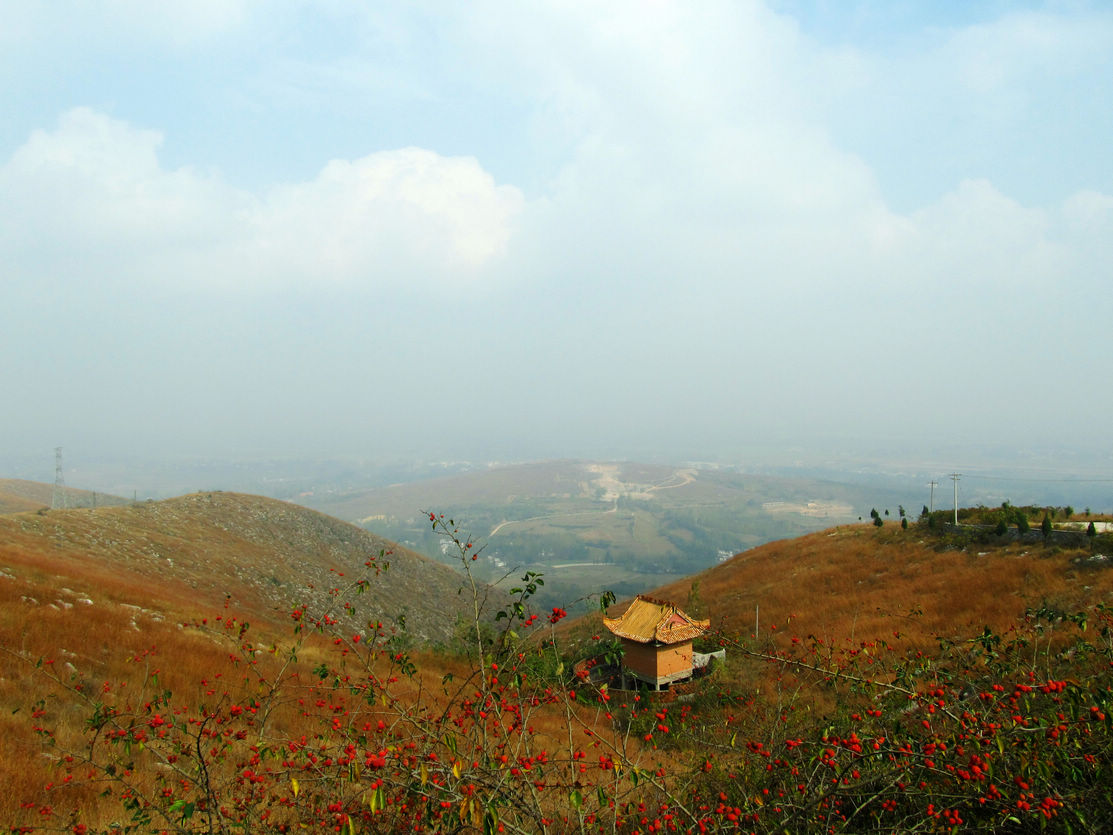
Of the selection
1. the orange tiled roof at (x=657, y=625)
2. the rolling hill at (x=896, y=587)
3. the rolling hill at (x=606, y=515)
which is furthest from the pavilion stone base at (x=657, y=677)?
the rolling hill at (x=606, y=515)

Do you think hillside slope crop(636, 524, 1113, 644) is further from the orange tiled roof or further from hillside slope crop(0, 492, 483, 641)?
hillside slope crop(0, 492, 483, 641)

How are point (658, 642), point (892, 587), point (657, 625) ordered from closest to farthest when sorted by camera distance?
1. point (658, 642)
2. point (657, 625)
3. point (892, 587)

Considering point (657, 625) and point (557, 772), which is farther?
point (657, 625)

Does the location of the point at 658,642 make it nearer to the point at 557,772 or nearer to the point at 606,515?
the point at 557,772

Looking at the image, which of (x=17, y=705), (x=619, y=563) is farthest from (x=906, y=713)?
(x=619, y=563)

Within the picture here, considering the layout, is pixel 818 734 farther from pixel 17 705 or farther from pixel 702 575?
pixel 702 575

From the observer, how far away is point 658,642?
17.4 meters

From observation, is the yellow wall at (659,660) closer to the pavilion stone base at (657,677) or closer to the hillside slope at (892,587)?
the pavilion stone base at (657,677)

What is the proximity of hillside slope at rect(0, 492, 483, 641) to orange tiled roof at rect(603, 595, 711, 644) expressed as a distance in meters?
8.17

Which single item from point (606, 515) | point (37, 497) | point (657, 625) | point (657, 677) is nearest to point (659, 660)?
point (657, 677)

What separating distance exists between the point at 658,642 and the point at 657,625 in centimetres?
52

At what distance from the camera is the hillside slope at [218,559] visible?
18.8 m

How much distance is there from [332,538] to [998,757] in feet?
148

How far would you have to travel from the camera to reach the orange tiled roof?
17.5 m
